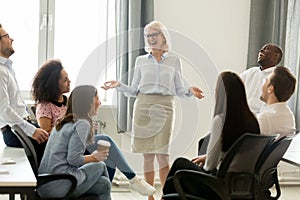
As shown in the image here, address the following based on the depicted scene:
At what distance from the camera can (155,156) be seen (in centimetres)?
384

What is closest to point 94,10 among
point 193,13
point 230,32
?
point 193,13

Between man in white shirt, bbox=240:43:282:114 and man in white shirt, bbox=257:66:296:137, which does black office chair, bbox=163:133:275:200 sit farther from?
man in white shirt, bbox=240:43:282:114

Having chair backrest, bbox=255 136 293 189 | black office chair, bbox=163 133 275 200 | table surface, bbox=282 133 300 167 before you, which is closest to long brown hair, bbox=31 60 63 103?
black office chair, bbox=163 133 275 200

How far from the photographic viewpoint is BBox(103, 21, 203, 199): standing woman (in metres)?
3.95

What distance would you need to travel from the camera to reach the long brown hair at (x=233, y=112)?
289 centimetres

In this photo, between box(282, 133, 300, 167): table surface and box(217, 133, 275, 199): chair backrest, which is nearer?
box(217, 133, 275, 199): chair backrest

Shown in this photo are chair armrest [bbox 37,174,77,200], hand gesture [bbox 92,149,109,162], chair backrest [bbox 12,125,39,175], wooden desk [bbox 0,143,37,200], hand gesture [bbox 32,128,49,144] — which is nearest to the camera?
wooden desk [bbox 0,143,37,200]

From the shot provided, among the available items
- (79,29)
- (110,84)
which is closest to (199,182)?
(110,84)

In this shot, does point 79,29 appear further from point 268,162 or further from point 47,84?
point 268,162

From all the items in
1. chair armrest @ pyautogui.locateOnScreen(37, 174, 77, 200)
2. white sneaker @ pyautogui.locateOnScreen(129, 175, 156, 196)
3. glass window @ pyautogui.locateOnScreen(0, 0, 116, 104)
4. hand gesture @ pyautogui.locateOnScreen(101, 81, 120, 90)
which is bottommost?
white sneaker @ pyautogui.locateOnScreen(129, 175, 156, 196)

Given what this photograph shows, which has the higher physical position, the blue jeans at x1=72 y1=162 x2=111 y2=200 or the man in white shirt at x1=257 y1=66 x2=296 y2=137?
the man in white shirt at x1=257 y1=66 x2=296 y2=137

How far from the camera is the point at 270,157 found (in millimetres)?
2967

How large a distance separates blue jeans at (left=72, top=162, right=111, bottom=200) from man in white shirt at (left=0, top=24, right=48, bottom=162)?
1.33ft

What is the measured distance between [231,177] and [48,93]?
1246 mm
